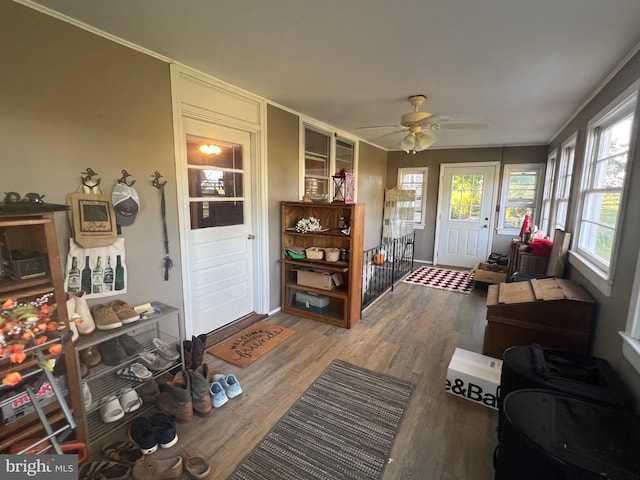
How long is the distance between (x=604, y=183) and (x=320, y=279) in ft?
8.76

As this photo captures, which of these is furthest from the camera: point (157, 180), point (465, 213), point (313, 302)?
point (465, 213)

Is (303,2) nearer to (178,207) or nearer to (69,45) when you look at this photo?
(69,45)

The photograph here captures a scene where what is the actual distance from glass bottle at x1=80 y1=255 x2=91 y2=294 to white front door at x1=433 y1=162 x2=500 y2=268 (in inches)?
227

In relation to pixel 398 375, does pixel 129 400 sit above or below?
above

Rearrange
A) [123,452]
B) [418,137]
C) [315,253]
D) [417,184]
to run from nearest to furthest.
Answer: [123,452]
[418,137]
[315,253]
[417,184]

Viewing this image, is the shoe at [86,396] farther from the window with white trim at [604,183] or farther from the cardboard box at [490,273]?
the cardboard box at [490,273]

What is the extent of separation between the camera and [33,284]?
1.51m

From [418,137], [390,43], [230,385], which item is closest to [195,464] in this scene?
[230,385]

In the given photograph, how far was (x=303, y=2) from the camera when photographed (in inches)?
61.0

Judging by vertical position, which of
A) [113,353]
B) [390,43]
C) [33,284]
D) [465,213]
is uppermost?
[390,43]

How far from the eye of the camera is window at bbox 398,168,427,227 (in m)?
6.31

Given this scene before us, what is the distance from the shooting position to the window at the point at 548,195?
4552 mm

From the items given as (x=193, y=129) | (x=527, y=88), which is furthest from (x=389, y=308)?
(x=193, y=129)

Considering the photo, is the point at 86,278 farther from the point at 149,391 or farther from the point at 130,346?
the point at 149,391
